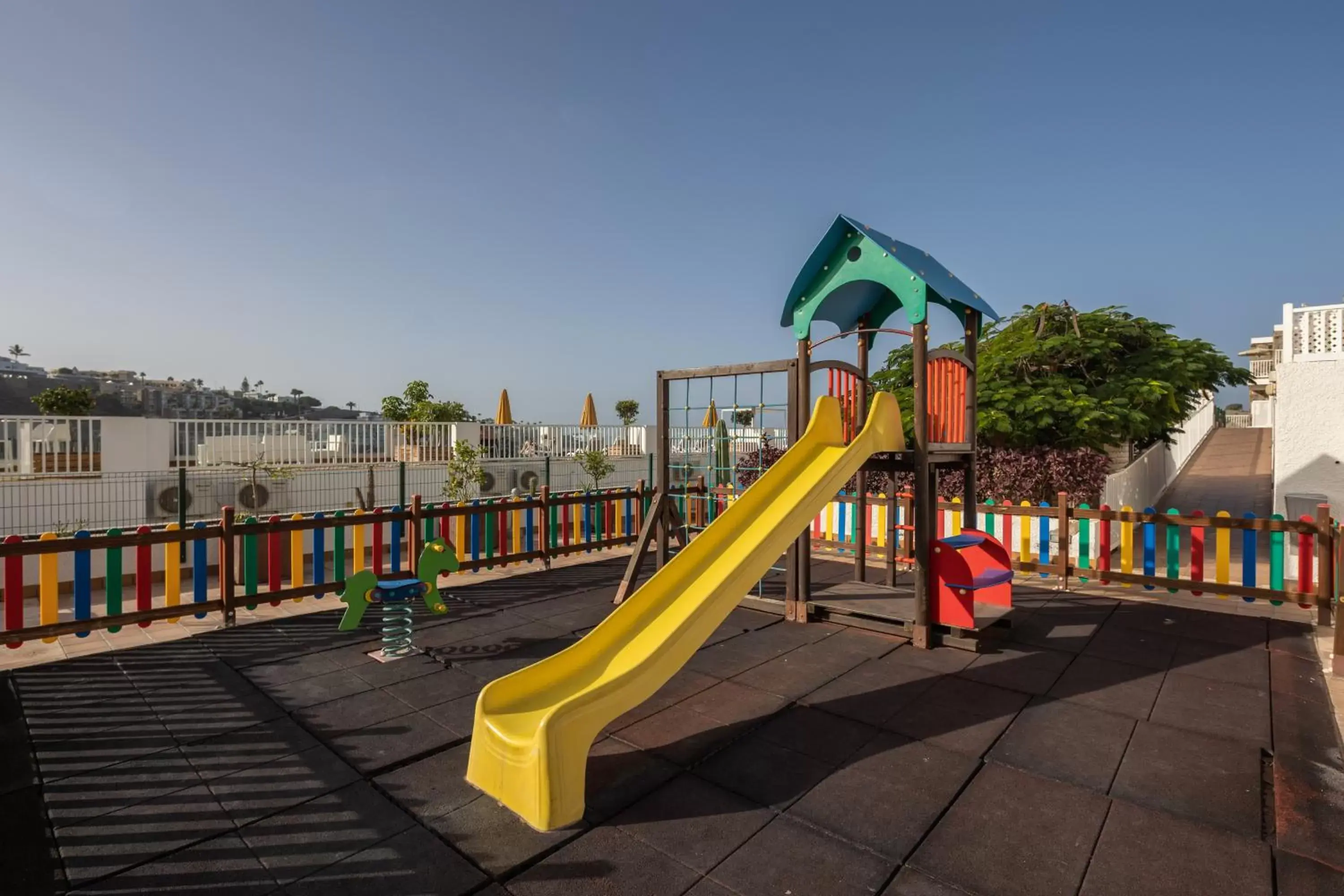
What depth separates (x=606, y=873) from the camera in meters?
3.00

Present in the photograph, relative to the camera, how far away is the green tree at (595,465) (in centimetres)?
2061

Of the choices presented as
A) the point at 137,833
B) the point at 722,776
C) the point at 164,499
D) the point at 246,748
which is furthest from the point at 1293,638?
the point at 164,499

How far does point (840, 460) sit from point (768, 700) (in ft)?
6.74

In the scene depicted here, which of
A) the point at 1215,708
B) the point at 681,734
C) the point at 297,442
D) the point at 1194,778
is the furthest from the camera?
the point at 297,442

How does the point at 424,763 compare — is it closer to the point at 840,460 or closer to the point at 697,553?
the point at 697,553

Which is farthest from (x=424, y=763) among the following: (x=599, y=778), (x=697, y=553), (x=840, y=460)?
(x=840, y=460)

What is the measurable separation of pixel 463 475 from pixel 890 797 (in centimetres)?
1497

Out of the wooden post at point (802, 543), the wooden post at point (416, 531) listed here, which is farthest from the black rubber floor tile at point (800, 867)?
the wooden post at point (416, 531)

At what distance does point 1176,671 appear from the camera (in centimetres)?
559

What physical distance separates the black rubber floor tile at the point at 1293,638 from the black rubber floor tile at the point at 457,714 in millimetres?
6926

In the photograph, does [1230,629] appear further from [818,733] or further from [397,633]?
[397,633]

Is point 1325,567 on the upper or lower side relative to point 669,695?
upper

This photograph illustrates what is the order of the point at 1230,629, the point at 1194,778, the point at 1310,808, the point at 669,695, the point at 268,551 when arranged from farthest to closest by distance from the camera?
the point at 268,551 → the point at 1230,629 → the point at 669,695 → the point at 1194,778 → the point at 1310,808

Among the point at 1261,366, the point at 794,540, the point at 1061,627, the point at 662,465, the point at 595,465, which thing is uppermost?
the point at 1261,366
